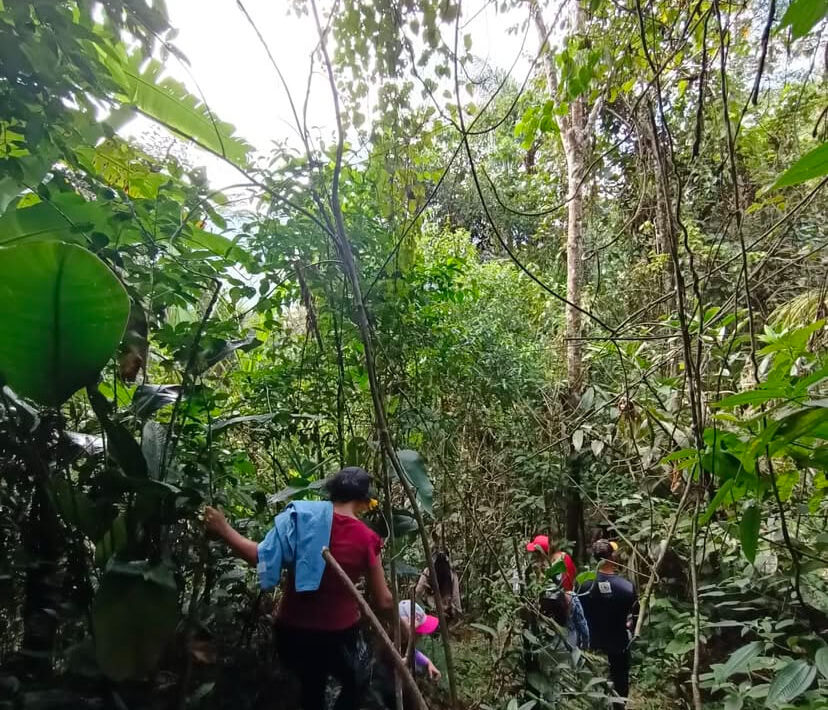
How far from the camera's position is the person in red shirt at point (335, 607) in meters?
1.51

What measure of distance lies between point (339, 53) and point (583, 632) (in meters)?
2.57

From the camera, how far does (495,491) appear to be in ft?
10.6

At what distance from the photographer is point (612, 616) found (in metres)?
2.64

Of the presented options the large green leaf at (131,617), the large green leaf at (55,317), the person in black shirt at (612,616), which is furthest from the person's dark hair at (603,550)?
the large green leaf at (55,317)

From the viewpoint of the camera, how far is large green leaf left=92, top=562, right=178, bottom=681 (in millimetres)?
1072

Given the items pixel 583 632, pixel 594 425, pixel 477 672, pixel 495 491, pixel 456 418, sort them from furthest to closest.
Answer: pixel 594 425 → pixel 495 491 → pixel 456 418 → pixel 583 632 → pixel 477 672

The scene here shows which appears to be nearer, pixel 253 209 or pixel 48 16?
A: pixel 48 16

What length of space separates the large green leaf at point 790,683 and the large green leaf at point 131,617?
112cm

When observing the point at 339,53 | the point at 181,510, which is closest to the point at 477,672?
the point at 181,510

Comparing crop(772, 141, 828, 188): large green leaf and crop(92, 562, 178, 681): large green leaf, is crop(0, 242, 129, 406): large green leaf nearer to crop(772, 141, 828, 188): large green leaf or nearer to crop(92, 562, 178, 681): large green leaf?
crop(92, 562, 178, 681): large green leaf

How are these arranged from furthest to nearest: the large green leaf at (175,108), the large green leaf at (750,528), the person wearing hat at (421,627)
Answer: the large green leaf at (175,108)
the person wearing hat at (421,627)
the large green leaf at (750,528)

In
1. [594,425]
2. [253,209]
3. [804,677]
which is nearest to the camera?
[804,677]

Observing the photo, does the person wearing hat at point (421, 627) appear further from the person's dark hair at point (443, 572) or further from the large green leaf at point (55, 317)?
the large green leaf at point (55, 317)

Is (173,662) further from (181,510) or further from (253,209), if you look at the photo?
(253,209)
